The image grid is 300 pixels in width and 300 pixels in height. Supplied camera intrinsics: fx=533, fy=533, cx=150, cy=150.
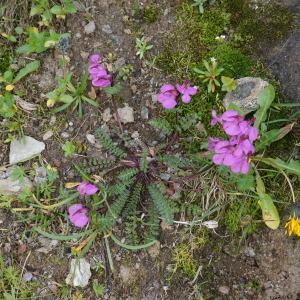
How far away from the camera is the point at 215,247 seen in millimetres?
3557

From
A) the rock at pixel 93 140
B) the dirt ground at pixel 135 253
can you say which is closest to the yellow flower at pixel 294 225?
the dirt ground at pixel 135 253

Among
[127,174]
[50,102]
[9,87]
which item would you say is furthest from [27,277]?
[9,87]

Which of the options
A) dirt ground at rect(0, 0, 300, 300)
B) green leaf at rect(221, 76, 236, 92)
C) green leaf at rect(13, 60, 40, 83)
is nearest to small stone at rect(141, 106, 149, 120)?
dirt ground at rect(0, 0, 300, 300)

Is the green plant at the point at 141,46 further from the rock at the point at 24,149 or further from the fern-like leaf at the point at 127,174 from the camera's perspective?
the rock at the point at 24,149

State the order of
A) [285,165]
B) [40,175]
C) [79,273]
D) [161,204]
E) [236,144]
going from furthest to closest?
[40,175] → [79,273] → [161,204] → [285,165] → [236,144]

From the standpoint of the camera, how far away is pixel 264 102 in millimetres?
3365

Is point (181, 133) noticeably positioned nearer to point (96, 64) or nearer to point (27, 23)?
point (96, 64)

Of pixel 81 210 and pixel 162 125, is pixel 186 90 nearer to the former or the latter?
pixel 162 125

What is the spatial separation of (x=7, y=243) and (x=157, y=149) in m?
1.22

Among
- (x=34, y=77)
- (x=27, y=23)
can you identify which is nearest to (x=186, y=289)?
(x=34, y=77)

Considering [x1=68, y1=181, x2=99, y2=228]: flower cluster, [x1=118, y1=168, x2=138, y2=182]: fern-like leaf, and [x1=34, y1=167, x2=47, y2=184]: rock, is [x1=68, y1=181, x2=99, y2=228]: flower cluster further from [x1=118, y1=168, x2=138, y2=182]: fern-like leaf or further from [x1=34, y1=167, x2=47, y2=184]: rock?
[x1=34, y1=167, x2=47, y2=184]: rock

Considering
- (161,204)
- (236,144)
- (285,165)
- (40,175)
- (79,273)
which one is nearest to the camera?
(236,144)

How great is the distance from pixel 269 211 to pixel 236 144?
0.57 metres

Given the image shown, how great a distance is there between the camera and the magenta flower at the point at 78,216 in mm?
3478
